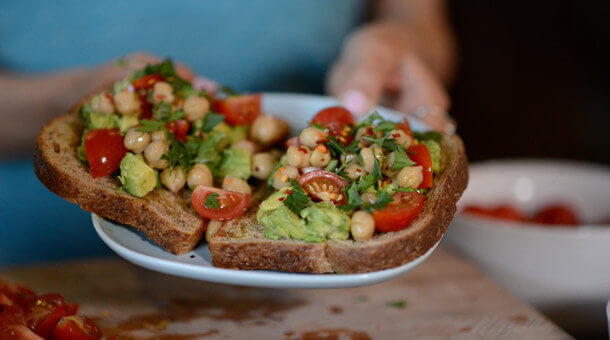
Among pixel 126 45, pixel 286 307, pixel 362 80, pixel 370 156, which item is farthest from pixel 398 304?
pixel 126 45

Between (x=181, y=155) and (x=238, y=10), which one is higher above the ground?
(x=238, y=10)

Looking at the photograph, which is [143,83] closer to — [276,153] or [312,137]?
[276,153]

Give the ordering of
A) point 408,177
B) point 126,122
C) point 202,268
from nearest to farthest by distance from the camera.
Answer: point 202,268 < point 408,177 < point 126,122

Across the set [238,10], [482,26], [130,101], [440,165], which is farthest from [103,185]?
[482,26]

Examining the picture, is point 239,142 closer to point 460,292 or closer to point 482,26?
point 460,292

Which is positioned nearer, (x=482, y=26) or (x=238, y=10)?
(x=238, y=10)

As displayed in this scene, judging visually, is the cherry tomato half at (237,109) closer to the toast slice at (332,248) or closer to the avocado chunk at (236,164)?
the avocado chunk at (236,164)

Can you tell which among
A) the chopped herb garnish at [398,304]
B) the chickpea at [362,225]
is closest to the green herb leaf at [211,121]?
the chickpea at [362,225]
